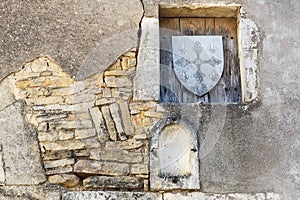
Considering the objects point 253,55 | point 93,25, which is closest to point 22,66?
point 93,25

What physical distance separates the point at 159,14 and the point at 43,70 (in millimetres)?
1089

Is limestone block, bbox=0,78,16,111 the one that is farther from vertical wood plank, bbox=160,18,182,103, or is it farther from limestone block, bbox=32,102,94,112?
vertical wood plank, bbox=160,18,182,103

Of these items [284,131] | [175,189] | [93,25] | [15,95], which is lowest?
[175,189]

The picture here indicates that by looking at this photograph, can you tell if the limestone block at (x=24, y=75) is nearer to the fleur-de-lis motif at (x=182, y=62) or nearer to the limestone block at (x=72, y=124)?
the limestone block at (x=72, y=124)

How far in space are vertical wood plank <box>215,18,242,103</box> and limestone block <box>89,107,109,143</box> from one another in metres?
1.04

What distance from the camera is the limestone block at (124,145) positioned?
459 cm

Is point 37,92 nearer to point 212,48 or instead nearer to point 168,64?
point 168,64

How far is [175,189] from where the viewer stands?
4.49 meters

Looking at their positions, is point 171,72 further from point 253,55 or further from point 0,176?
point 0,176

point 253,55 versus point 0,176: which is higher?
point 253,55

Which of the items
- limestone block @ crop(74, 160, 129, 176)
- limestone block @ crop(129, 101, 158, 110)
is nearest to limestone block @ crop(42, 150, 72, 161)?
limestone block @ crop(74, 160, 129, 176)

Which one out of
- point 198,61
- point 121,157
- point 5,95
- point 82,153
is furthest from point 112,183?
point 198,61

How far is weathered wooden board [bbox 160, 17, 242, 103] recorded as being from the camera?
4.95m

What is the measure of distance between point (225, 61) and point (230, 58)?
0.17 ft
